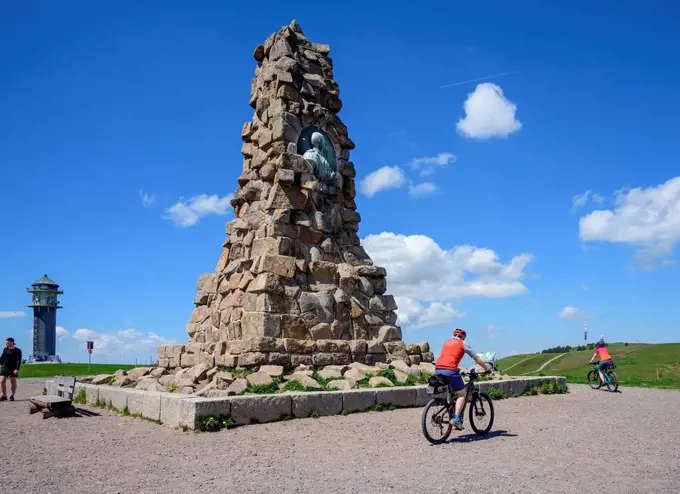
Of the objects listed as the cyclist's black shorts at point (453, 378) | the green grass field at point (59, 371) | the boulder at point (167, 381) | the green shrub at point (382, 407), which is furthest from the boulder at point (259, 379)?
the green grass field at point (59, 371)

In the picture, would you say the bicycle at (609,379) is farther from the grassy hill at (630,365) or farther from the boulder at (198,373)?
the boulder at (198,373)

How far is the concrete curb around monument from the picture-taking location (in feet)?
30.9

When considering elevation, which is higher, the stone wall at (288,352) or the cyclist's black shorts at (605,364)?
the stone wall at (288,352)

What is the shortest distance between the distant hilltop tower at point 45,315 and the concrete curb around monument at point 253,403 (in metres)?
47.8

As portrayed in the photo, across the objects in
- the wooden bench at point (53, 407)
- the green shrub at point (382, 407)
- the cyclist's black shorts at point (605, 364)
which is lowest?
the green shrub at point (382, 407)

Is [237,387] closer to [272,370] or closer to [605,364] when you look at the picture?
[272,370]

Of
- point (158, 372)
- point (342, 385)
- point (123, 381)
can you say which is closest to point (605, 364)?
point (342, 385)

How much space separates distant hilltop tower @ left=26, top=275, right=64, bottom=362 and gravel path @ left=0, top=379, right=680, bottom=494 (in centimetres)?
4859

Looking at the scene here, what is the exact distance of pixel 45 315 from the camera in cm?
5572

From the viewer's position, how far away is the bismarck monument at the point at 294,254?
1308 centimetres

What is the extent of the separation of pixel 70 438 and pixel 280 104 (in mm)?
9591

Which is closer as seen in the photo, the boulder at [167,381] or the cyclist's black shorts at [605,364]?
the boulder at [167,381]

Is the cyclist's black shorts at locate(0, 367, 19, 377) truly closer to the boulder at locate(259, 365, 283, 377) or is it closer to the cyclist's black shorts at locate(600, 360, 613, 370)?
the boulder at locate(259, 365, 283, 377)

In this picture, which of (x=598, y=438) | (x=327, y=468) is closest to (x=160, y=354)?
(x=327, y=468)
